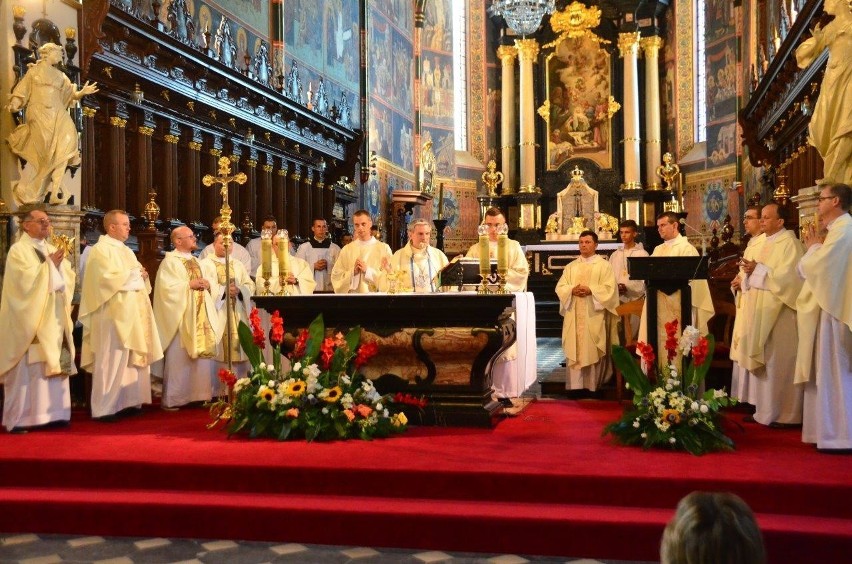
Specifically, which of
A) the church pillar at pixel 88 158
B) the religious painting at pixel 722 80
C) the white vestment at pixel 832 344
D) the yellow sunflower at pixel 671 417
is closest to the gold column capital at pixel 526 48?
the religious painting at pixel 722 80

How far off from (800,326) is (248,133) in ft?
30.2

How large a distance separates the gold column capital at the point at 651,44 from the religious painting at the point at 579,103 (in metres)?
0.99

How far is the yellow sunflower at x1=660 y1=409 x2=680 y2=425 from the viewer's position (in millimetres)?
5914

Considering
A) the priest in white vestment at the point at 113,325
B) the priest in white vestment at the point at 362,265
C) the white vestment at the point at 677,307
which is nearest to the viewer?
the white vestment at the point at 677,307

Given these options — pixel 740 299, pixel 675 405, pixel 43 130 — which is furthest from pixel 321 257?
pixel 675 405

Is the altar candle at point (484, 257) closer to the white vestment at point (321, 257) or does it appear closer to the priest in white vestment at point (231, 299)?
the priest in white vestment at point (231, 299)

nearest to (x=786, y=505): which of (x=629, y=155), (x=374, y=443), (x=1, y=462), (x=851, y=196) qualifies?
(x=851, y=196)

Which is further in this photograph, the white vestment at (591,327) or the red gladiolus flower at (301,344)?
the white vestment at (591,327)

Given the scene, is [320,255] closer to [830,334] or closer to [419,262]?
[419,262]

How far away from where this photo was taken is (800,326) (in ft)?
20.2

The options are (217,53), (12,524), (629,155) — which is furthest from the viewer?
(629,155)

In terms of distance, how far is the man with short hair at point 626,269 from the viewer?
966cm

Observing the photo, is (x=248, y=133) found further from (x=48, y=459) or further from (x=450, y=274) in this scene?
(x=48, y=459)

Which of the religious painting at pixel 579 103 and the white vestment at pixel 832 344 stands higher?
the religious painting at pixel 579 103
